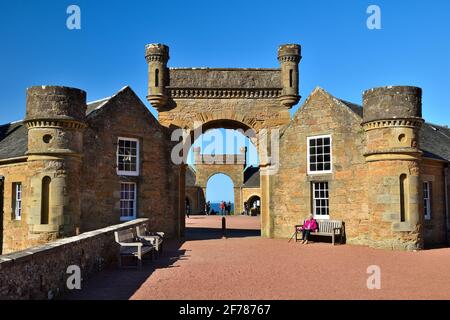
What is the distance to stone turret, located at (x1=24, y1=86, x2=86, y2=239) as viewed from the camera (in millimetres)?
14234

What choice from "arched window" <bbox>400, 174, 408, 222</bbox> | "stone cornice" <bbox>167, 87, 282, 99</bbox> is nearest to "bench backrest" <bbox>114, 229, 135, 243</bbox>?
"arched window" <bbox>400, 174, 408, 222</bbox>

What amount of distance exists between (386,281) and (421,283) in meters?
0.69

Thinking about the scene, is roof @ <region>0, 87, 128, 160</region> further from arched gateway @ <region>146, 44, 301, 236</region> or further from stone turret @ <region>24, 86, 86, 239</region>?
arched gateway @ <region>146, 44, 301, 236</region>

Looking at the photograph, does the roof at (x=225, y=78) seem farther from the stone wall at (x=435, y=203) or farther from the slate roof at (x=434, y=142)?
the stone wall at (x=435, y=203)

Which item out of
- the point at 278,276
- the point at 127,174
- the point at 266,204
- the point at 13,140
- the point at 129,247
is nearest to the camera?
the point at 278,276

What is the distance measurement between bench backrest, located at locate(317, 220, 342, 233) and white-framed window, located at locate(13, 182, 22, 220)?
38.1 feet

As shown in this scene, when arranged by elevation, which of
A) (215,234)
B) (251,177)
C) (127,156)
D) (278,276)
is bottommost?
(215,234)

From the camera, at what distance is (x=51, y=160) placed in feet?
47.1

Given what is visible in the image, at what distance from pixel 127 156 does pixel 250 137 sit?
6472mm

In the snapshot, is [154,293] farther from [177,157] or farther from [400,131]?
[177,157]

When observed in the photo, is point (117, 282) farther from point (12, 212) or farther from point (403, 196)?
point (403, 196)

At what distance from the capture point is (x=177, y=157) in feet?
69.6

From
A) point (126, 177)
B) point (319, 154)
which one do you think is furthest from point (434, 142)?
point (126, 177)

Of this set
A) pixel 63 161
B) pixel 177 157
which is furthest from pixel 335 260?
pixel 177 157
